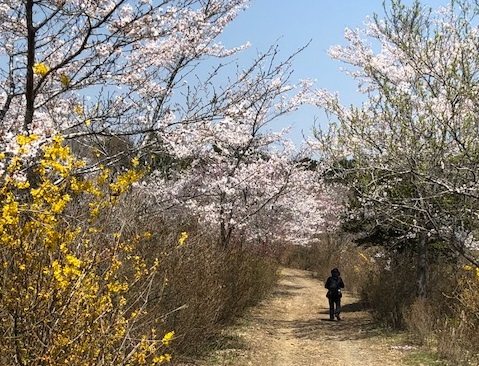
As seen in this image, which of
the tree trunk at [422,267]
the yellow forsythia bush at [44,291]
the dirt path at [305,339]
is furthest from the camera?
the tree trunk at [422,267]

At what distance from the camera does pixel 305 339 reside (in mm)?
12086

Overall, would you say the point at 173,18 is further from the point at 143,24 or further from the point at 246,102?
the point at 246,102

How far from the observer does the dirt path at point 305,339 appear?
9.78 metres

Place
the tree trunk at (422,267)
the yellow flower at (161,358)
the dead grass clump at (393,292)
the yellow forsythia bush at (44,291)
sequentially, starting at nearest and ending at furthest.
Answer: the yellow forsythia bush at (44,291)
the yellow flower at (161,358)
the dead grass clump at (393,292)
the tree trunk at (422,267)

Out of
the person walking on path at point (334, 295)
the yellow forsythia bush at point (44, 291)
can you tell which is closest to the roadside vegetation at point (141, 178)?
the yellow forsythia bush at point (44, 291)

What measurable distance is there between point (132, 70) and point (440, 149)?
150 inches

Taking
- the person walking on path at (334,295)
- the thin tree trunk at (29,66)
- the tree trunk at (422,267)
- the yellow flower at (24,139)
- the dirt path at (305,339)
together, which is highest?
the thin tree trunk at (29,66)

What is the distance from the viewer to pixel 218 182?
14578mm

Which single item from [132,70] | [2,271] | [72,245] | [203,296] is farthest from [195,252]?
[2,271]

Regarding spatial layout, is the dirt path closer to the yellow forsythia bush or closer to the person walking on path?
the person walking on path

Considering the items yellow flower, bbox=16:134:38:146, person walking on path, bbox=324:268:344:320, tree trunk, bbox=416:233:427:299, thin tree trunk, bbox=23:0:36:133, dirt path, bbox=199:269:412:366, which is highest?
thin tree trunk, bbox=23:0:36:133

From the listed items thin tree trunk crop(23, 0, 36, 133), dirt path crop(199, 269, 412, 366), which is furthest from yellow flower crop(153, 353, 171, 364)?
dirt path crop(199, 269, 412, 366)

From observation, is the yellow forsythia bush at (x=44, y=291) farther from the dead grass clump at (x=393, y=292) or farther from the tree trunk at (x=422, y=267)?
the tree trunk at (x=422, y=267)

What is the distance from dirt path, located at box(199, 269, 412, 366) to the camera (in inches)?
385
